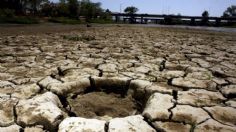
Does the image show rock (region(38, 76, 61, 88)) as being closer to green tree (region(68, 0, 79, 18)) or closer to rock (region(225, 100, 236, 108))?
rock (region(225, 100, 236, 108))

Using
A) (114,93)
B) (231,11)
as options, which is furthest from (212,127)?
(231,11)

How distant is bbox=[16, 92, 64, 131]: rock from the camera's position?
212 centimetres

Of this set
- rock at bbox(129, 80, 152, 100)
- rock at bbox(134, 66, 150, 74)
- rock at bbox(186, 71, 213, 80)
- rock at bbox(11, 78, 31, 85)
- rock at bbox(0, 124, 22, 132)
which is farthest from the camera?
rock at bbox(134, 66, 150, 74)

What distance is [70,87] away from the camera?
2.97 meters

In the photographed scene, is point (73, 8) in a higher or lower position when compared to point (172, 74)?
higher

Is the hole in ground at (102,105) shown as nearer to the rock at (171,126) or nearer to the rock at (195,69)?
the rock at (171,126)

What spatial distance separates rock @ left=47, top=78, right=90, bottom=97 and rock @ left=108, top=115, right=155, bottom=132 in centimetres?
91

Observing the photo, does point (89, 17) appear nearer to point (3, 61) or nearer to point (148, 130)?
point (3, 61)

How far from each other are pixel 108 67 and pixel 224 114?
72.9 inches

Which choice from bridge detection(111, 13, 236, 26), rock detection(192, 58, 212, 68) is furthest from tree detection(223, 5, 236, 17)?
rock detection(192, 58, 212, 68)

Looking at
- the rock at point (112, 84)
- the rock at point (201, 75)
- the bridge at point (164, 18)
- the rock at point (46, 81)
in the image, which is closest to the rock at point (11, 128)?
the rock at point (46, 81)

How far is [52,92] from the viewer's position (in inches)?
109

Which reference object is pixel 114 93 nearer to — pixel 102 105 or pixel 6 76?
pixel 102 105

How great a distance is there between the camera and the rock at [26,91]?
2.66m
